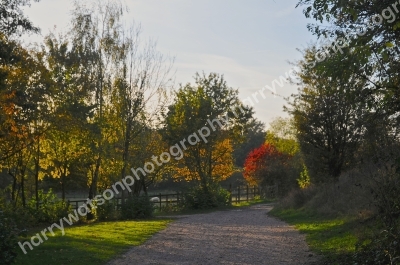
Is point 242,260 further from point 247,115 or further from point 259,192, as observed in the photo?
point 259,192

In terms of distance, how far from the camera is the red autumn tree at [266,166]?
49156 millimetres

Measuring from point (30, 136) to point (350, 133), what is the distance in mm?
16680

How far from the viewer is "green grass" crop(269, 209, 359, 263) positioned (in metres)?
12.4

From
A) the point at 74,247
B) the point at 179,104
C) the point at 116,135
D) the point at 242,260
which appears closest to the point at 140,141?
the point at 116,135

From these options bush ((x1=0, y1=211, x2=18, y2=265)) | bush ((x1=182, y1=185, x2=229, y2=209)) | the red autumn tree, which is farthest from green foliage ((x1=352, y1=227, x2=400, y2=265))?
the red autumn tree

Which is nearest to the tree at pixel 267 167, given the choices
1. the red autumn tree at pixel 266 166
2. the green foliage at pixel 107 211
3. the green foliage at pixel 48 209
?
the red autumn tree at pixel 266 166

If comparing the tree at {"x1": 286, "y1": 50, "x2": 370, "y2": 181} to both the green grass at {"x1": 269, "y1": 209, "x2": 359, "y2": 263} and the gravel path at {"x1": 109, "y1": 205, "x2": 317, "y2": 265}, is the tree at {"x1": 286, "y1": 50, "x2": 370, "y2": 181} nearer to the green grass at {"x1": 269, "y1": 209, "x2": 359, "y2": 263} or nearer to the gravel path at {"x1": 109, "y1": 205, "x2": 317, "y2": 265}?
the green grass at {"x1": 269, "y1": 209, "x2": 359, "y2": 263}

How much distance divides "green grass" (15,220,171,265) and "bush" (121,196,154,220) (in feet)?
28.6

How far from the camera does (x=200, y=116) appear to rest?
39.5 meters

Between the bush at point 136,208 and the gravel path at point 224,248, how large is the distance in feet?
30.8

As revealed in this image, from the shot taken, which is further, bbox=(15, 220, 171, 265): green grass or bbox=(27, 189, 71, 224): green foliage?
bbox=(27, 189, 71, 224): green foliage

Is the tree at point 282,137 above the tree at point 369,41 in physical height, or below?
above

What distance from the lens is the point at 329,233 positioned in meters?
15.9

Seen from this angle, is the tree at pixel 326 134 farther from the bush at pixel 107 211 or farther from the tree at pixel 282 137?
the tree at pixel 282 137
